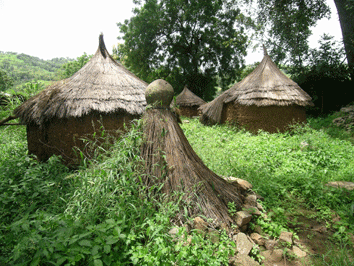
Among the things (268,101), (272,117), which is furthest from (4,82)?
(272,117)

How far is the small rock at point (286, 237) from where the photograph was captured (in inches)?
93.1

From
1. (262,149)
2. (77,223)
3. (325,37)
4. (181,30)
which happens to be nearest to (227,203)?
(77,223)

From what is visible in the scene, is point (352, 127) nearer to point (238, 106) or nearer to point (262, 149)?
→ point (238, 106)

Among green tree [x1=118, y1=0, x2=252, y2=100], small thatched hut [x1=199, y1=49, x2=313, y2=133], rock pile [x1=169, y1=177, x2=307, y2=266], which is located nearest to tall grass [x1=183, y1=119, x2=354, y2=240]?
rock pile [x1=169, y1=177, x2=307, y2=266]

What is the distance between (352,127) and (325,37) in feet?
18.9

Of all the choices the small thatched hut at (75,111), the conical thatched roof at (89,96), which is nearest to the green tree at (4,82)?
the conical thatched roof at (89,96)

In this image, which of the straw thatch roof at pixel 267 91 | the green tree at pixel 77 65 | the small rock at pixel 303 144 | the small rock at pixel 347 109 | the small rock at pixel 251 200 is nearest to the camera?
the small rock at pixel 251 200

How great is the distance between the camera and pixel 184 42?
63.8 ft

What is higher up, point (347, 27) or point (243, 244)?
point (347, 27)

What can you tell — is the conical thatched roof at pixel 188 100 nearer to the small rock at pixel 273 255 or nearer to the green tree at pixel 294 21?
the green tree at pixel 294 21

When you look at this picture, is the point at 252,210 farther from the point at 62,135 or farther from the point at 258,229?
the point at 62,135

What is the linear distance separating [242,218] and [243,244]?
31 cm

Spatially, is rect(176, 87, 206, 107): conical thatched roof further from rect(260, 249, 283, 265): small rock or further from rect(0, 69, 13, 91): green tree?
rect(0, 69, 13, 91): green tree

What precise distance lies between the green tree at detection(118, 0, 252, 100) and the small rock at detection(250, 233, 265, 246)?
1774 cm
